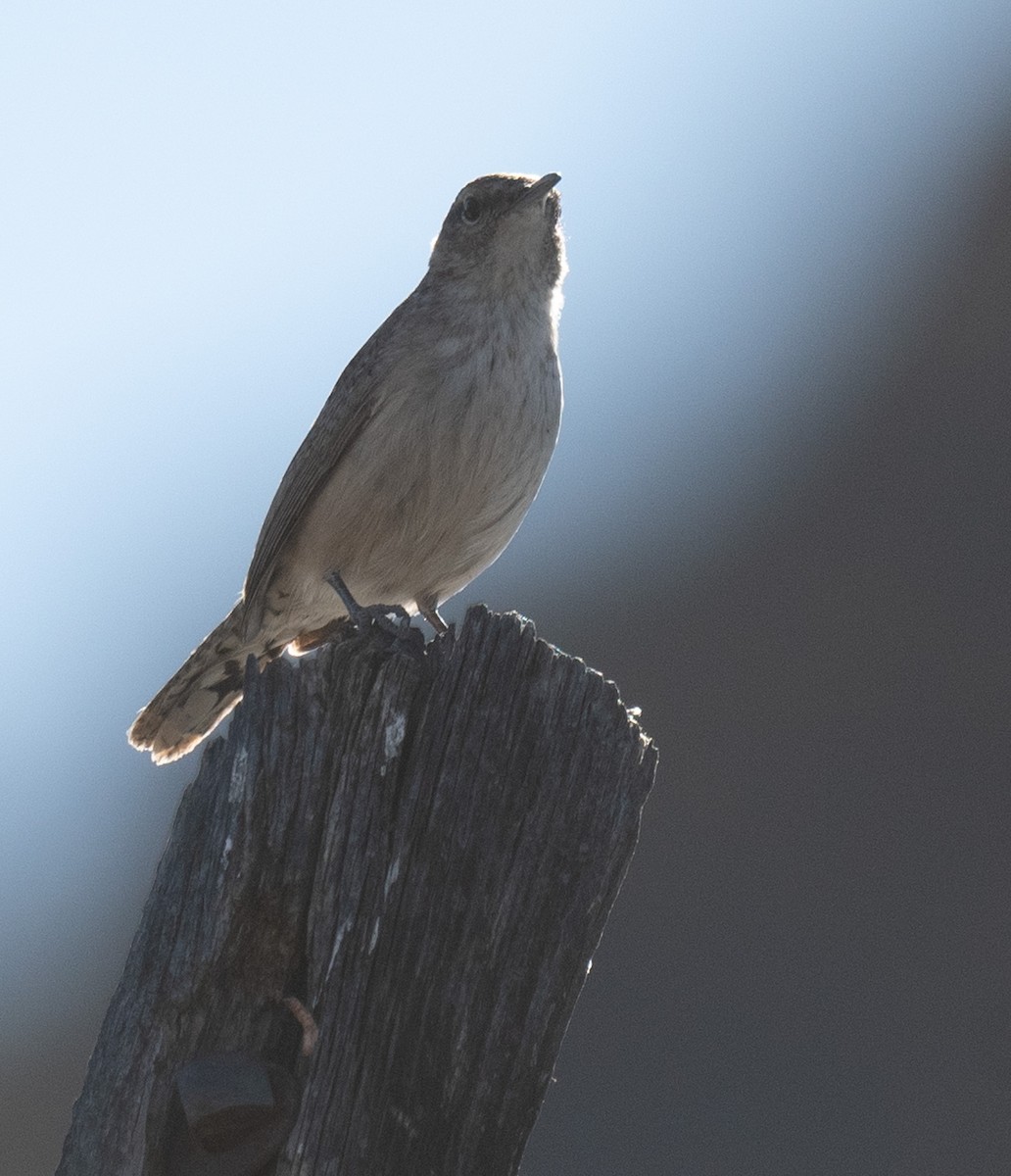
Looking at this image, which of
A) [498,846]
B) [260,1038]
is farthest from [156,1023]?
[498,846]

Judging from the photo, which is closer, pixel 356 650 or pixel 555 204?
pixel 356 650

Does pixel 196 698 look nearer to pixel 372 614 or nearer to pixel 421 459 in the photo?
pixel 421 459

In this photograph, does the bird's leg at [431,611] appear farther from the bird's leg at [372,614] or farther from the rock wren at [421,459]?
the bird's leg at [372,614]

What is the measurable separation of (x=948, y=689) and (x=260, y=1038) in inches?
326

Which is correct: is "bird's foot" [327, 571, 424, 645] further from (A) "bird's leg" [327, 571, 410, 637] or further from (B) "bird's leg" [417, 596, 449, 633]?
(B) "bird's leg" [417, 596, 449, 633]

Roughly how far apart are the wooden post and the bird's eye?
11.5 feet

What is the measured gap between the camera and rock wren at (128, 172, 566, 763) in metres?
5.82

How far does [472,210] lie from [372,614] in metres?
2.59

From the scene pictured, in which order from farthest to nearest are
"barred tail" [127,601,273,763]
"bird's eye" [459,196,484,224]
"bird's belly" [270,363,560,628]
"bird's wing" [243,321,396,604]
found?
"bird's eye" [459,196,484,224]
"barred tail" [127,601,273,763]
"bird's wing" [243,321,396,604]
"bird's belly" [270,363,560,628]

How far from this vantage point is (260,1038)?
338 centimetres

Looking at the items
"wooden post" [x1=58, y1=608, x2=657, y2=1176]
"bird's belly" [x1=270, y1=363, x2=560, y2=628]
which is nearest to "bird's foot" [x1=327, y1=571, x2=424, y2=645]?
"bird's belly" [x1=270, y1=363, x2=560, y2=628]

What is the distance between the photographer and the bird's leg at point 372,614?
14.0 feet

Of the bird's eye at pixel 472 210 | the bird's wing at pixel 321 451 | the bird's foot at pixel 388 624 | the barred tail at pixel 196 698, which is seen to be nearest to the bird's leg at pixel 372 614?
the bird's foot at pixel 388 624

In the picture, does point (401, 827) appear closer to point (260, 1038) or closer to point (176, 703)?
point (260, 1038)
